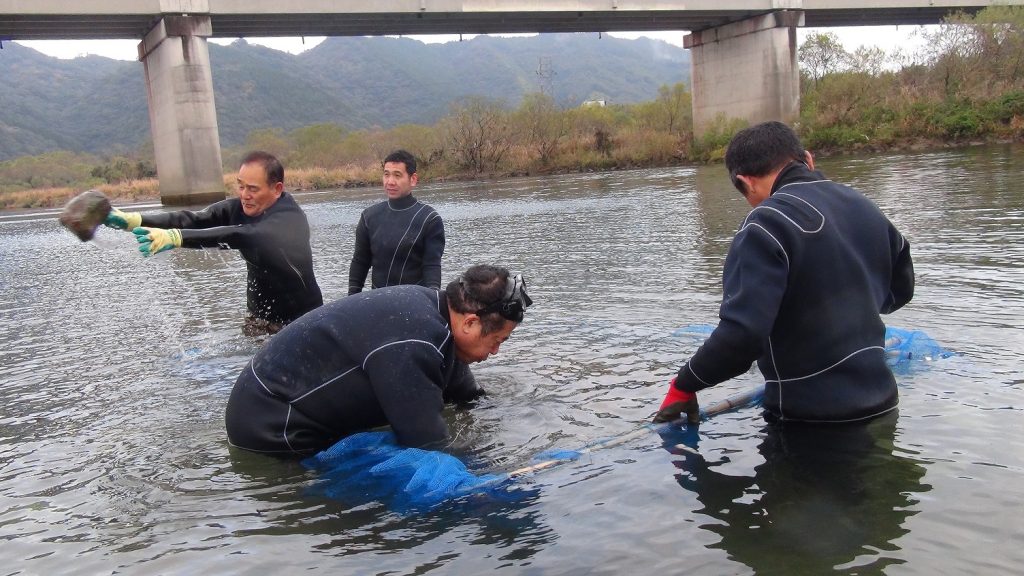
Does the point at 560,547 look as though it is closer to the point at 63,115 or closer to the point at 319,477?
the point at 319,477

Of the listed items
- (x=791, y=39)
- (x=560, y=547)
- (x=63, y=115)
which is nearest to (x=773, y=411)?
(x=560, y=547)

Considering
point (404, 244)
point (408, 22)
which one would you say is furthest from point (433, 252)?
point (408, 22)

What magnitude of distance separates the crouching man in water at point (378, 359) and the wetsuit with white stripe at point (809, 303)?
995 mm

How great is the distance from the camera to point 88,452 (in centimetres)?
517

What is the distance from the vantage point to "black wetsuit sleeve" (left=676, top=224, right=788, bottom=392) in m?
3.73

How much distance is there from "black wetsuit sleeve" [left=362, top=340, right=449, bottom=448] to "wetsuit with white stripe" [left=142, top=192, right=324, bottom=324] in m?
2.74

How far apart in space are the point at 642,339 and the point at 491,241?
888 centimetres

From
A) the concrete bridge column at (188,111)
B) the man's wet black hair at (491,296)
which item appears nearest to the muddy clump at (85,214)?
the man's wet black hair at (491,296)

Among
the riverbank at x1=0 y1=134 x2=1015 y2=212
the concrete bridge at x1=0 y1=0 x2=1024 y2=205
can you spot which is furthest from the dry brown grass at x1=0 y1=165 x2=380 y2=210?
the concrete bridge at x1=0 y1=0 x2=1024 y2=205

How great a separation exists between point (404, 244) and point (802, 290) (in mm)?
3831

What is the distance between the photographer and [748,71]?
4541cm

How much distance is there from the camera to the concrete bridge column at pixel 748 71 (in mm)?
44125

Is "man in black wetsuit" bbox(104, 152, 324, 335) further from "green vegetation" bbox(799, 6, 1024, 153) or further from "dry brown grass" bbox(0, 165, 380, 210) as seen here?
"dry brown grass" bbox(0, 165, 380, 210)

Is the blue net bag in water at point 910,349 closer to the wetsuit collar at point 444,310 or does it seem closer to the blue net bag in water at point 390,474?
the blue net bag in water at point 390,474
